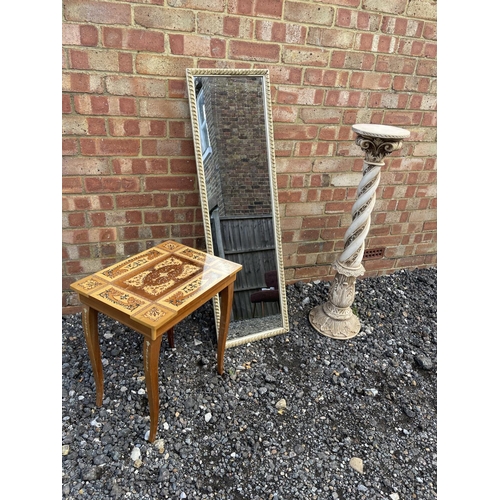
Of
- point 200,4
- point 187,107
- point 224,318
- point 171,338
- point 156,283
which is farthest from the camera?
point 171,338

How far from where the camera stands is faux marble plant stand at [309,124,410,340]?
2111 mm

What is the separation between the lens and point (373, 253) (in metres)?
3.30

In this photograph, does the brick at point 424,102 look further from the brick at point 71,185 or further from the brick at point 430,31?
the brick at point 71,185

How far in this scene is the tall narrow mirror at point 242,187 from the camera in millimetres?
2229

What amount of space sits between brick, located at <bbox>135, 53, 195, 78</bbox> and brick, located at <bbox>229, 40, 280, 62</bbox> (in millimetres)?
270

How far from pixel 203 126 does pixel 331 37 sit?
1.01m

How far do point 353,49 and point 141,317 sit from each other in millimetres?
2160

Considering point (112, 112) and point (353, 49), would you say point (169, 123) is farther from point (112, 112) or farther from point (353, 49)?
point (353, 49)

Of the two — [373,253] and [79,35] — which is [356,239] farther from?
[79,35]

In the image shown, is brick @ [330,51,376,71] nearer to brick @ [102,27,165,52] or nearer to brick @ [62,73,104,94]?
brick @ [102,27,165,52]

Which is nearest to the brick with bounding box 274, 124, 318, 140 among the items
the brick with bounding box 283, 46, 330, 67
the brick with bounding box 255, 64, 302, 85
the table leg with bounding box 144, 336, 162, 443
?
the brick with bounding box 255, 64, 302, 85

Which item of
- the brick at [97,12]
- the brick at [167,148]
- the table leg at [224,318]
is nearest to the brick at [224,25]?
the brick at [97,12]

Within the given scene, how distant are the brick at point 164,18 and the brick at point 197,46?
47 mm

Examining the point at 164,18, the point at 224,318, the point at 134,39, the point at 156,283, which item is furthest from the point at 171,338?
the point at 164,18
